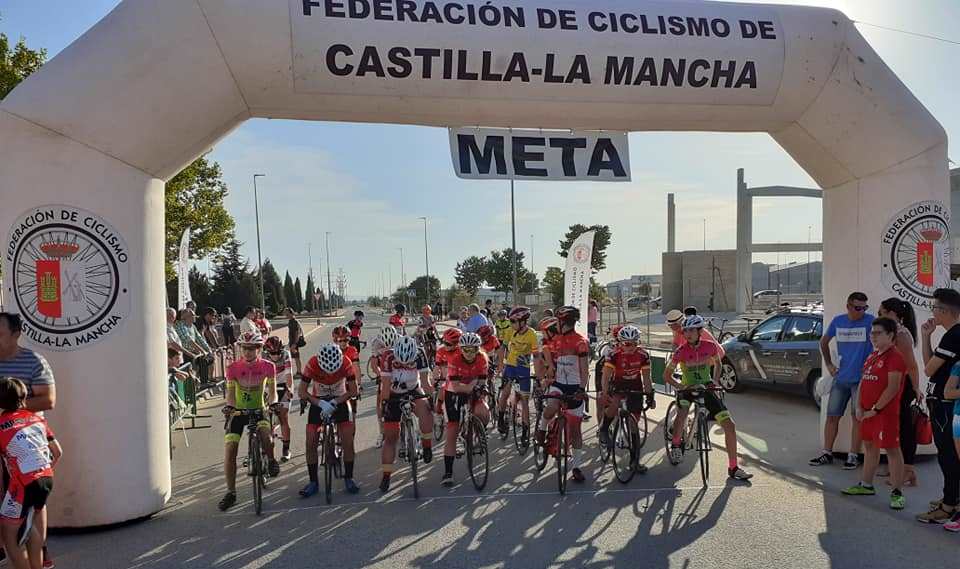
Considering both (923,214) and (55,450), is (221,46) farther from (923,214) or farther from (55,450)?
(923,214)

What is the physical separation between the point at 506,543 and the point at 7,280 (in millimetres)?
4772

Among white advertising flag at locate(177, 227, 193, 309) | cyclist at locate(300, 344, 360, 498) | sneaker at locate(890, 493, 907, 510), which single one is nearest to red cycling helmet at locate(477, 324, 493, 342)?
cyclist at locate(300, 344, 360, 498)

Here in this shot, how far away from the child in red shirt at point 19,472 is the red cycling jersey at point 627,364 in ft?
17.7

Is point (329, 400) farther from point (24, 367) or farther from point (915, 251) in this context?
point (915, 251)

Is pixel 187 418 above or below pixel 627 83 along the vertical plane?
below

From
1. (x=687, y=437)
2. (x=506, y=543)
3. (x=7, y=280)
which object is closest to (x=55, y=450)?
(x=7, y=280)

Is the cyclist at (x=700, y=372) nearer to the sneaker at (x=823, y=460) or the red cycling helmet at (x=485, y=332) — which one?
the sneaker at (x=823, y=460)

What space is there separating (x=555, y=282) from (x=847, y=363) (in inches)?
1376

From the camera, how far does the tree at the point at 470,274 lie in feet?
244

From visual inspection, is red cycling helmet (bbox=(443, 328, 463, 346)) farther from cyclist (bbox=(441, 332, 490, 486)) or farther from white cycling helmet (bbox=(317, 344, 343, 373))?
white cycling helmet (bbox=(317, 344, 343, 373))

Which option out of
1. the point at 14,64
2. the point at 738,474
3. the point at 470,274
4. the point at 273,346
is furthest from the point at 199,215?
the point at 470,274

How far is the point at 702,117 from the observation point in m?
7.21

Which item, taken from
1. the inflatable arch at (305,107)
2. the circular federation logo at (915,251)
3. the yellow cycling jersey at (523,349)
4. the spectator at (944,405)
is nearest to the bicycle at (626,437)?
the yellow cycling jersey at (523,349)

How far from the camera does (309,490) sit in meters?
7.00
